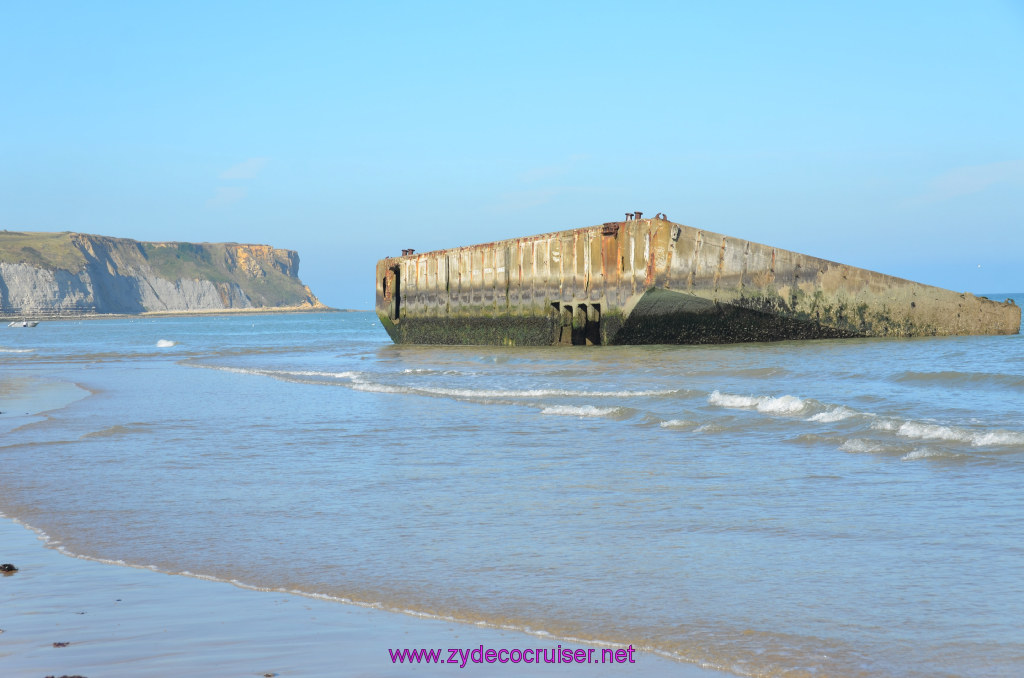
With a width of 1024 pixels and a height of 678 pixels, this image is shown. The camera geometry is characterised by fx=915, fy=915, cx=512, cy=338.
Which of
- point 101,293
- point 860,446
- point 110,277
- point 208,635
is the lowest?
point 208,635

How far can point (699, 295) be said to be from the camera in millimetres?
21266

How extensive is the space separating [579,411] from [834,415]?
287 cm

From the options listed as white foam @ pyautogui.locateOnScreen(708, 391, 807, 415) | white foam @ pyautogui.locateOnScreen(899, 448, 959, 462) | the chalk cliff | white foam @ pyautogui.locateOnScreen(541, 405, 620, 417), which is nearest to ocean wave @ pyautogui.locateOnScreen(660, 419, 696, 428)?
white foam @ pyautogui.locateOnScreen(541, 405, 620, 417)

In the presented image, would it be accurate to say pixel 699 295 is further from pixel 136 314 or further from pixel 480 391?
pixel 136 314

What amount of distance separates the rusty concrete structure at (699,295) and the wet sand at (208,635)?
58.6 ft

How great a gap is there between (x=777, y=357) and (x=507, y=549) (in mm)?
14174

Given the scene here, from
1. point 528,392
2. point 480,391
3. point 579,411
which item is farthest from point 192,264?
point 579,411

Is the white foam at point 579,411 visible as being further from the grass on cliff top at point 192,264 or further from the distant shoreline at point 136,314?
the grass on cliff top at point 192,264

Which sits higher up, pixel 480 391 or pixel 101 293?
pixel 101 293

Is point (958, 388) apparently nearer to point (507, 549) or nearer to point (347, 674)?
point (507, 549)

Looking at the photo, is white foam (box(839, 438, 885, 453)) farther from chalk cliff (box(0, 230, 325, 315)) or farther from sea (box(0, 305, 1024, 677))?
chalk cliff (box(0, 230, 325, 315))

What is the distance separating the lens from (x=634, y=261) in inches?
856

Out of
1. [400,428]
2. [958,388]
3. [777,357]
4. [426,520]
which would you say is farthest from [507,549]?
[777,357]

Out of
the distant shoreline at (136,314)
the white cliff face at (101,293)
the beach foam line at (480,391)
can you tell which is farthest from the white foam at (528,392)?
the white cliff face at (101,293)
